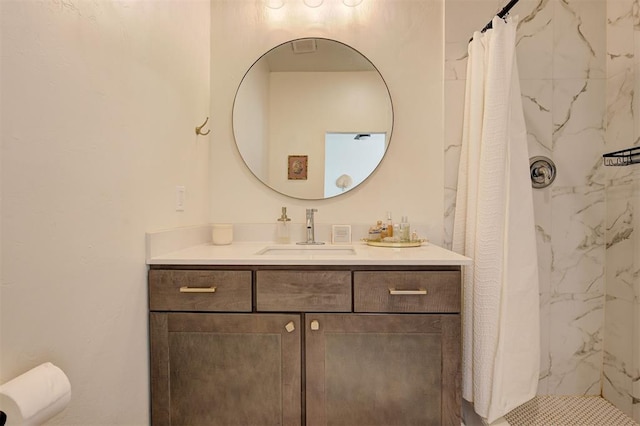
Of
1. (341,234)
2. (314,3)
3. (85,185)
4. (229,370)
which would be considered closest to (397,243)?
(341,234)

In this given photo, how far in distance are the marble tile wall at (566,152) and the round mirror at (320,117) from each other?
47 cm

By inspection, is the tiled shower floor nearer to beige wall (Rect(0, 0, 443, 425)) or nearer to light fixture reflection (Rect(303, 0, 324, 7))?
beige wall (Rect(0, 0, 443, 425))

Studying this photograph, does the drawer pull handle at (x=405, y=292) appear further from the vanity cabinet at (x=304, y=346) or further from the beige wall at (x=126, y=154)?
the beige wall at (x=126, y=154)

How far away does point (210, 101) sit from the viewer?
6.38 ft

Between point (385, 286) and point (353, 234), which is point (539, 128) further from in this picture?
point (385, 286)

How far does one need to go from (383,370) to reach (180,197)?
1118 millimetres

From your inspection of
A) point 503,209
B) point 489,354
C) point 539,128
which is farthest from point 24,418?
point 539,128

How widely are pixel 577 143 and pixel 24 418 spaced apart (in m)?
2.31

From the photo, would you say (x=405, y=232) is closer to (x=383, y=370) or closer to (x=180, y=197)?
(x=383, y=370)

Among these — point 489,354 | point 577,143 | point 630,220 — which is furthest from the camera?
point 577,143

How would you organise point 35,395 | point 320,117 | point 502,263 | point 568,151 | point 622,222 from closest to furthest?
point 35,395 < point 502,263 < point 622,222 < point 568,151 < point 320,117

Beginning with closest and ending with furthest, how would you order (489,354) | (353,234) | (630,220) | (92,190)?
(92,190) → (489,354) → (630,220) → (353,234)

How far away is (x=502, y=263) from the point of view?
1.43 meters

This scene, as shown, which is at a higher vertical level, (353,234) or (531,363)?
(353,234)
